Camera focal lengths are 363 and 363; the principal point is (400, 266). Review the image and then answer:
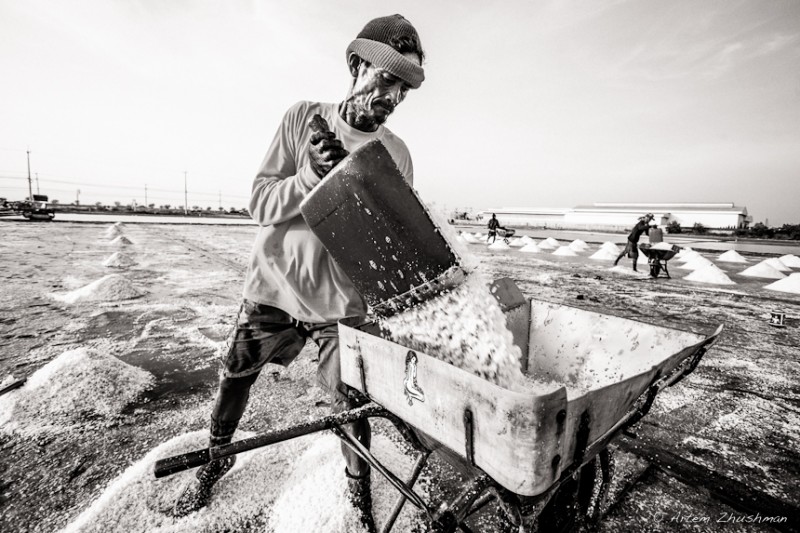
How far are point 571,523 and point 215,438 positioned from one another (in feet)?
5.10

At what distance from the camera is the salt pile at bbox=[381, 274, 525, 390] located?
4.11ft

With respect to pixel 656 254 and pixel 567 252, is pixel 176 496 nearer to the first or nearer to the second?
pixel 656 254

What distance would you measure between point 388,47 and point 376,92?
167 mm

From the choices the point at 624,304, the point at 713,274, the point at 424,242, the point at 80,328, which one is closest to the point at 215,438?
the point at 424,242

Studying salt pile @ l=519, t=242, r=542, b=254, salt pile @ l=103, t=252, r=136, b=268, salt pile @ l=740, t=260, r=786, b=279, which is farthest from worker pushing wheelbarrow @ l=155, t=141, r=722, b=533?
salt pile @ l=519, t=242, r=542, b=254

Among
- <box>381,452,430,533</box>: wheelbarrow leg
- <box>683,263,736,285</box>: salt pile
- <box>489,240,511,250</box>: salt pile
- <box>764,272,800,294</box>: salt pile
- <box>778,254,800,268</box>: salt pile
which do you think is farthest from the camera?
<box>489,240,511,250</box>: salt pile

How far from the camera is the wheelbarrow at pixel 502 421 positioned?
2.67ft

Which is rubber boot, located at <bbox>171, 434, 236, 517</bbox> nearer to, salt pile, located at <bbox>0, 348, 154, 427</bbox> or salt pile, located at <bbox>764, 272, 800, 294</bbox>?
salt pile, located at <bbox>0, 348, 154, 427</bbox>

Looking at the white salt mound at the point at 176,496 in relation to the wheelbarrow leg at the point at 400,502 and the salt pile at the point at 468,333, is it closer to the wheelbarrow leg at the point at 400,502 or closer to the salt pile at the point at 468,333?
the wheelbarrow leg at the point at 400,502

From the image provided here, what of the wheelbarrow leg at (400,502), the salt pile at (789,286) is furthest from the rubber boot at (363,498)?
the salt pile at (789,286)

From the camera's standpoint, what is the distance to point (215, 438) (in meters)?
1.64

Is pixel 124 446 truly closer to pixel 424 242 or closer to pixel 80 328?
pixel 424 242

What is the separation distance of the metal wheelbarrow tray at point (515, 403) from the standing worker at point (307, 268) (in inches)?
8.8

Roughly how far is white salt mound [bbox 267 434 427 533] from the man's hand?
147 centimetres
